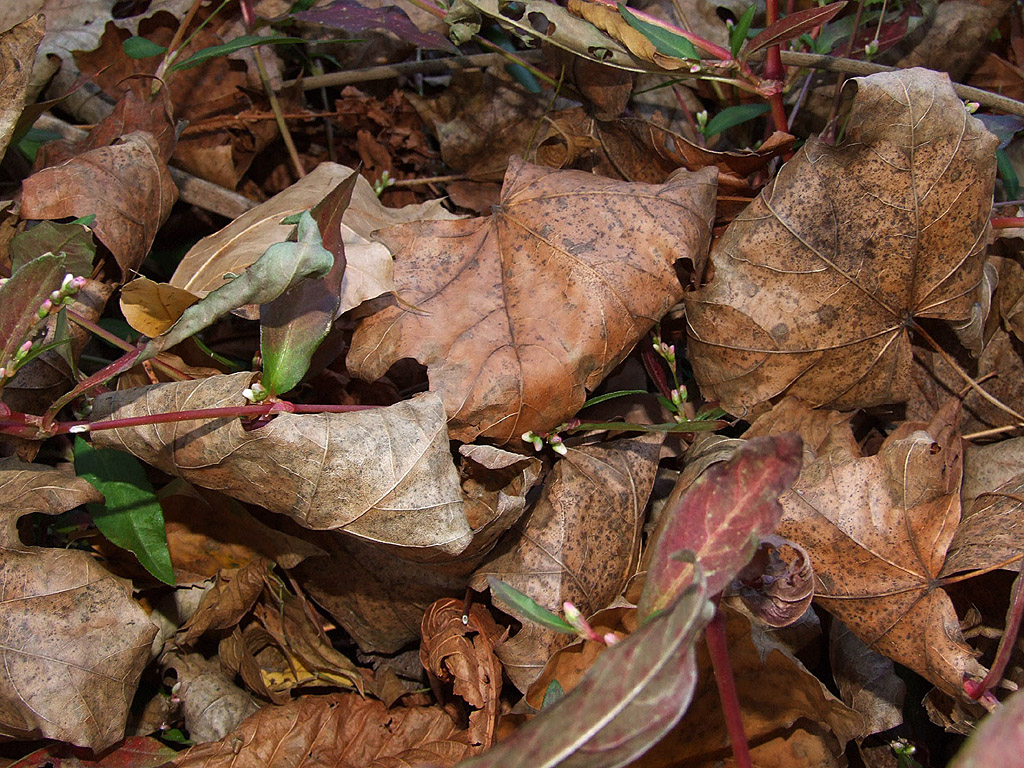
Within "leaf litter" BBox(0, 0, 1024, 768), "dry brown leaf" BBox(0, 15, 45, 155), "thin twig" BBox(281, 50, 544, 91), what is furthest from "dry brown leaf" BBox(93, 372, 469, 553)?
"thin twig" BBox(281, 50, 544, 91)

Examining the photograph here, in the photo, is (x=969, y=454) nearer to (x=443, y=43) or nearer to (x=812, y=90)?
(x=812, y=90)

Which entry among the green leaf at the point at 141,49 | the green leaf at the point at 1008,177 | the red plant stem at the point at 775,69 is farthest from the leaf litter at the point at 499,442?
the green leaf at the point at 141,49

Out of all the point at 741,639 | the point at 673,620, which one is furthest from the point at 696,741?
the point at 673,620

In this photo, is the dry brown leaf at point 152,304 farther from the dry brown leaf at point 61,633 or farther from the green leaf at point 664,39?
the green leaf at point 664,39

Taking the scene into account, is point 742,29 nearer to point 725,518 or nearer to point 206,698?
point 725,518

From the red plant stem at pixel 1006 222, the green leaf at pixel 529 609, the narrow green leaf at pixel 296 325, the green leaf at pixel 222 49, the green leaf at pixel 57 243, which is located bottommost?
the green leaf at pixel 529 609

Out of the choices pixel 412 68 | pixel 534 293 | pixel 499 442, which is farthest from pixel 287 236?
pixel 412 68
